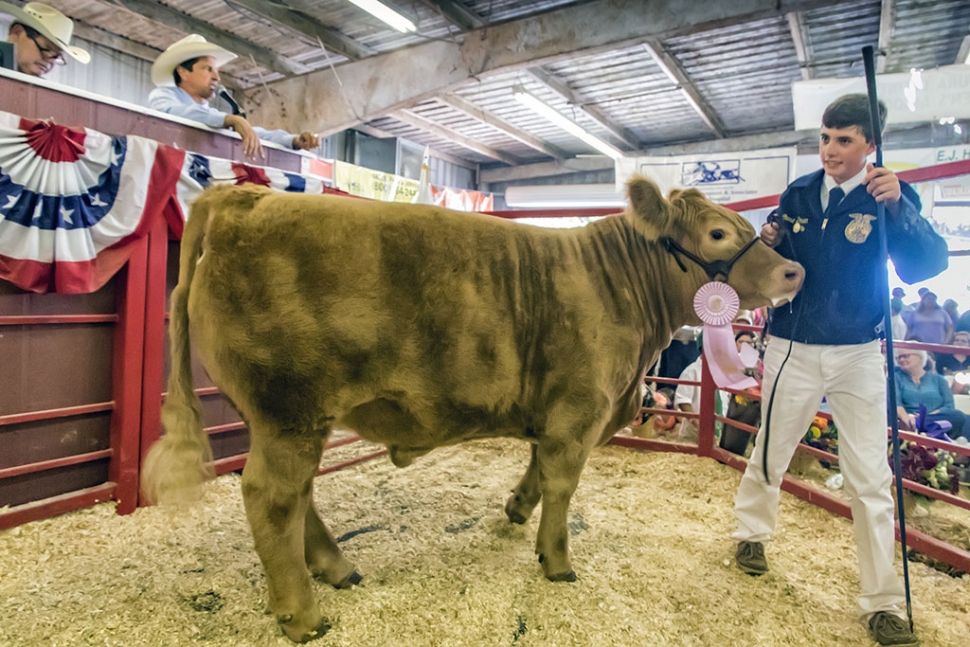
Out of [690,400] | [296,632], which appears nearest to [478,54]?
[690,400]

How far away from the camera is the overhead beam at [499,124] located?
10.4 metres

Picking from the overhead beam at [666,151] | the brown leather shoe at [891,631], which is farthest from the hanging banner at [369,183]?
the brown leather shoe at [891,631]

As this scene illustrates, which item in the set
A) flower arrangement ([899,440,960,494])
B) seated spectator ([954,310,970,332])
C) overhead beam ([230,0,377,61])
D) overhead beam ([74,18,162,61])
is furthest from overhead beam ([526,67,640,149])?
flower arrangement ([899,440,960,494])

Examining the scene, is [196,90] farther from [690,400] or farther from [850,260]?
[690,400]

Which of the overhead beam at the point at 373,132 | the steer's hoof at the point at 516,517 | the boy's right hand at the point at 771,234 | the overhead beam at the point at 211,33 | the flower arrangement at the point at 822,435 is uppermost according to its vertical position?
the overhead beam at the point at 373,132

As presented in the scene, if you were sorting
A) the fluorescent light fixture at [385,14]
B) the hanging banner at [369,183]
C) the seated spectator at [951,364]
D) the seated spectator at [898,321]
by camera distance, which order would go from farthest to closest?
the hanging banner at [369,183]
the seated spectator at [898,321]
the fluorescent light fixture at [385,14]
the seated spectator at [951,364]

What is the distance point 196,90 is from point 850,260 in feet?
13.8

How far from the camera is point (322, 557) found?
8.21ft

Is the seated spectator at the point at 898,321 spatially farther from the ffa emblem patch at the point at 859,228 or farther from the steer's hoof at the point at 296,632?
the steer's hoof at the point at 296,632

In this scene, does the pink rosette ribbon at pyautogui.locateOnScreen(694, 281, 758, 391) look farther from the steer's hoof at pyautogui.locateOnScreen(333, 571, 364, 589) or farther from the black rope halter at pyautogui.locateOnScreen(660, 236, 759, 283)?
the steer's hoof at pyautogui.locateOnScreen(333, 571, 364, 589)

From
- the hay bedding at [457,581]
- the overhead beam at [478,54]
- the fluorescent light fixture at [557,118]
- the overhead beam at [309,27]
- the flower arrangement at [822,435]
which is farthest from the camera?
the fluorescent light fixture at [557,118]

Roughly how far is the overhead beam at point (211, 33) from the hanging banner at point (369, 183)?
1586mm

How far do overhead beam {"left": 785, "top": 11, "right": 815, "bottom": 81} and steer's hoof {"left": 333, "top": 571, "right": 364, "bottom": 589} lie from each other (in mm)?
7119

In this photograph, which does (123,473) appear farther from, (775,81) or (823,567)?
(775,81)
